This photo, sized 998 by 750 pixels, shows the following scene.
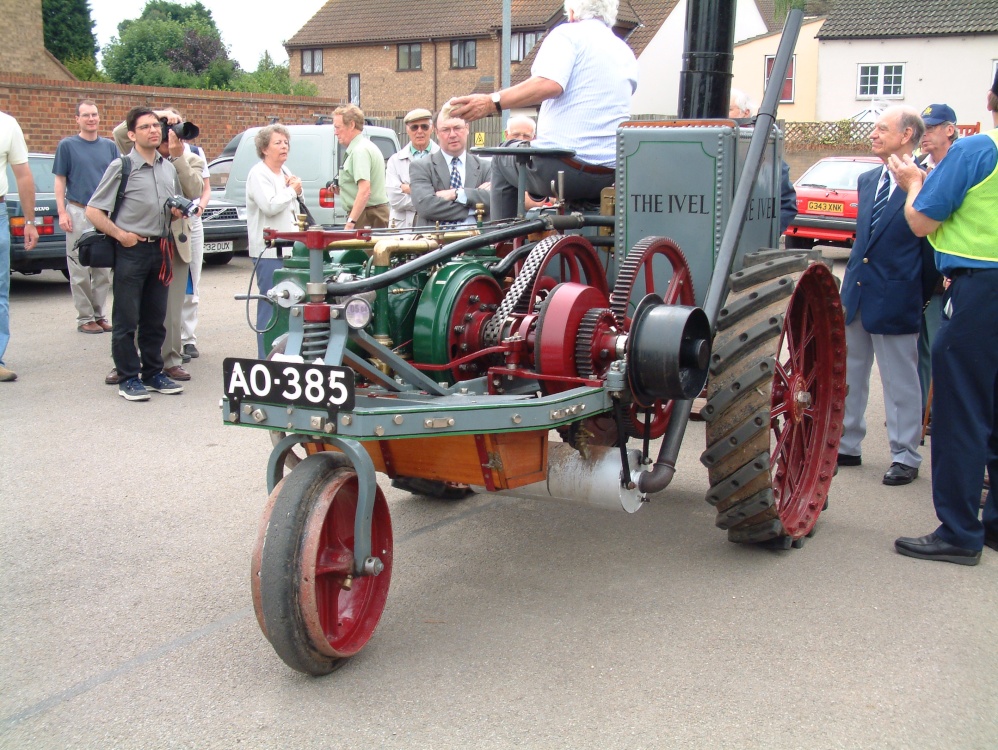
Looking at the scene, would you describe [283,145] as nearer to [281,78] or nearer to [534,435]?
[534,435]

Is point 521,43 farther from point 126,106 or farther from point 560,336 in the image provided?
point 560,336

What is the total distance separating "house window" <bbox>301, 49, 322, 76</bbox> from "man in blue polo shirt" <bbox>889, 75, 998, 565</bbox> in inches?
2189

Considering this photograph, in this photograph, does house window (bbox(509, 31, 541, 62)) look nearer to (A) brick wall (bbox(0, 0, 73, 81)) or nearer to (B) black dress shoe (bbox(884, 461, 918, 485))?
(A) brick wall (bbox(0, 0, 73, 81))

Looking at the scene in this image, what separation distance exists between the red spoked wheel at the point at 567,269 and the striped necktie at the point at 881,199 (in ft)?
6.93

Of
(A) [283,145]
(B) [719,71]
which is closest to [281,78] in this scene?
(A) [283,145]

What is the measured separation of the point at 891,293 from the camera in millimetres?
5656

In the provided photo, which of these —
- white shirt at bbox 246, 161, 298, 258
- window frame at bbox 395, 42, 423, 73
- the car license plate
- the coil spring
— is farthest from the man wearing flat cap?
window frame at bbox 395, 42, 423, 73

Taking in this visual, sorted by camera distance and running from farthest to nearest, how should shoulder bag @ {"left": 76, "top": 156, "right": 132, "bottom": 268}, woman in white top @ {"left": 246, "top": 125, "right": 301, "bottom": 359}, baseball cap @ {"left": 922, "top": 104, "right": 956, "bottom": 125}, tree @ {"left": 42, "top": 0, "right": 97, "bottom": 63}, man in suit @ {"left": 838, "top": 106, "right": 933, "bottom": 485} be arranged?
tree @ {"left": 42, "top": 0, "right": 97, "bottom": 63}
woman in white top @ {"left": 246, "top": 125, "right": 301, "bottom": 359}
shoulder bag @ {"left": 76, "top": 156, "right": 132, "bottom": 268}
man in suit @ {"left": 838, "top": 106, "right": 933, "bottom": 485}
baseball cap @ {"left": 922, "top": 104, "right": 956, "bottom": 125}

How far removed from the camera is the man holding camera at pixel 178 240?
7.92 metres

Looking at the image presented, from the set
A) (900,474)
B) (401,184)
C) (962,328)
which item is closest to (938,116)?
(962,328)

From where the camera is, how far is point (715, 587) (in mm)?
4188

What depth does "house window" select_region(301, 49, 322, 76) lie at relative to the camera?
185 ft

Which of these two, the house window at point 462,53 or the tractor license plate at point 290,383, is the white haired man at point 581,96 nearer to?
the tractor license plate at point 290,383

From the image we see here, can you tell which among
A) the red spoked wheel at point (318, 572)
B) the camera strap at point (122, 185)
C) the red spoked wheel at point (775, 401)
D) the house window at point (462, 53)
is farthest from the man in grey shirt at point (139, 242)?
the house window at point (462, 53)
